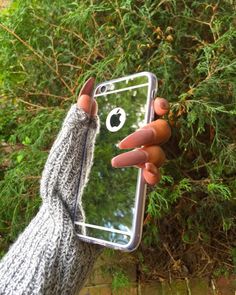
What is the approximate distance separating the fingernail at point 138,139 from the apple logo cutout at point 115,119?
0.44 ft

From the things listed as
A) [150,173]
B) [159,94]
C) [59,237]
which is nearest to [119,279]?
[159,94]

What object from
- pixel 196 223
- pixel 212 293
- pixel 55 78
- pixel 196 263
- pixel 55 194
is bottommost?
pixel 212 293

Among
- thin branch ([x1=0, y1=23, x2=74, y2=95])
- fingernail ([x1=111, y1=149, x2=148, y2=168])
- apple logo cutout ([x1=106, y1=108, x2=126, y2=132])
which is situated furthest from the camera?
thin branch ([x1=0, y1=23, x2=74, y2=95])

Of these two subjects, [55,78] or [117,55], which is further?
[55,78]

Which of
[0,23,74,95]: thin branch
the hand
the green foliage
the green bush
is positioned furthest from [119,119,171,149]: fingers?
the green foliage

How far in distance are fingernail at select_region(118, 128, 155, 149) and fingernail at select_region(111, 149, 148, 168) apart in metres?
0.01

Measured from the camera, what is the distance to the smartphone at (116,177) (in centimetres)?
63

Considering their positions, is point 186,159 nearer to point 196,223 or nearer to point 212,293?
point 196,223

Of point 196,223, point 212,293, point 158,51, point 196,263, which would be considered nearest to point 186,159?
point 196,223

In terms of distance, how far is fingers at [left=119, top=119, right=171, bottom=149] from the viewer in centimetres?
58

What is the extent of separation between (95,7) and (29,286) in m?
0.69

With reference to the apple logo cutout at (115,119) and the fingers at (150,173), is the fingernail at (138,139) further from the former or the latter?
the apple logo cutout at (115,119)

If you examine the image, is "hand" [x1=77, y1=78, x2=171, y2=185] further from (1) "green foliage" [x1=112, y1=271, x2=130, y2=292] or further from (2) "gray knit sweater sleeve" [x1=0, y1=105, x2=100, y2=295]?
(1) "green foliage" [x1=112, y1=271, x2=130, y2=292]

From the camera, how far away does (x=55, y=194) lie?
2.39 feet
